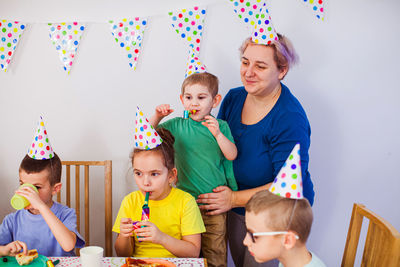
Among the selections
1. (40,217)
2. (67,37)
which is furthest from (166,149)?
(67,37)

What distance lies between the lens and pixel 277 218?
42.0 inches

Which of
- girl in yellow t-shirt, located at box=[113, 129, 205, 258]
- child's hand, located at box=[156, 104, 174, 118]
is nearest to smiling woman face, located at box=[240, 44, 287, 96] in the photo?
child's hand, located at box=[156, 104, 174, 118]

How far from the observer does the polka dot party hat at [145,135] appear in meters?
1.37

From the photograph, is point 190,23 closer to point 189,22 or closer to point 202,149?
point 189,22

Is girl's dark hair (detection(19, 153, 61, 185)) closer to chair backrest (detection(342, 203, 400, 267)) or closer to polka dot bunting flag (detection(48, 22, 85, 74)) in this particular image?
polka dot bunting flag (detection(48, 22, 85, 74))

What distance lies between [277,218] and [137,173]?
613 mm

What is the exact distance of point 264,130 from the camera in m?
1.56

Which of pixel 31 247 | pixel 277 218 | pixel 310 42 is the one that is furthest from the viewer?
pixel 310 42

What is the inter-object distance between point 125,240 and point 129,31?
1.15m

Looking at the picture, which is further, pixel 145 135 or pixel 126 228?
pixel 145 135

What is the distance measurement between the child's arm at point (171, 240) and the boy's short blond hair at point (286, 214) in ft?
1.21

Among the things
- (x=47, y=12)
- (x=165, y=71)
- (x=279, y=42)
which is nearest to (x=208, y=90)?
(x=279, y=42)

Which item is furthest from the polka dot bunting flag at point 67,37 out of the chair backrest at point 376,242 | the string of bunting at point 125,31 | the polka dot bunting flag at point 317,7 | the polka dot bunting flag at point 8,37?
the chair backrest at point 376,242

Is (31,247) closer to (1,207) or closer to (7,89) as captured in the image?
(1,207)
